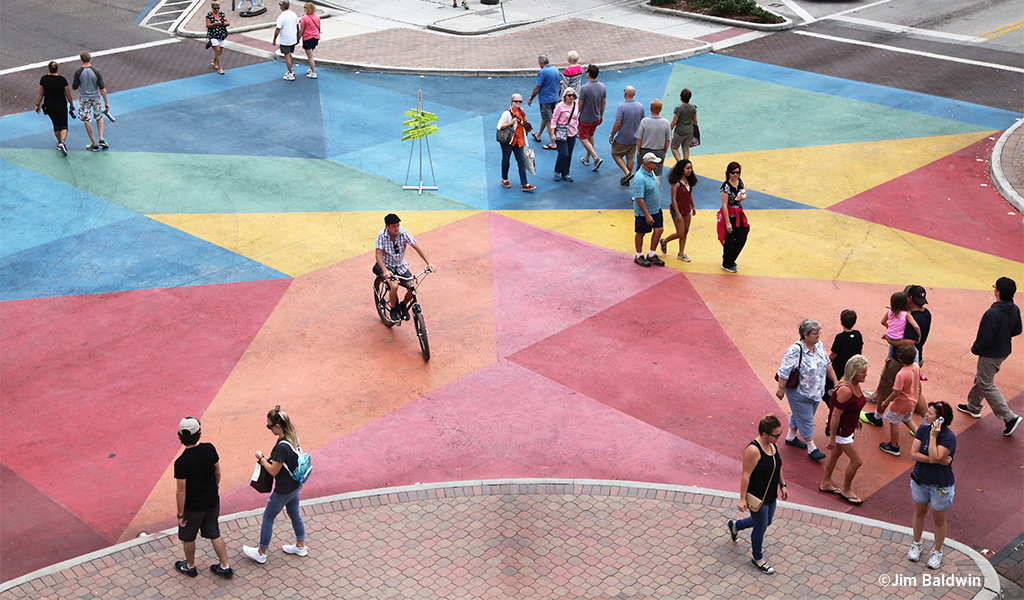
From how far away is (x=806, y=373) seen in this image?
30.2 ft

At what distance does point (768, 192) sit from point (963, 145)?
487cm

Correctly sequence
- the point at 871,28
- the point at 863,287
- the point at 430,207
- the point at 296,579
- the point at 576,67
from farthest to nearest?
the point at 871,28 → the point at 576,67 → the point at 430,207 → the point at 863,287 → the point at 296,579

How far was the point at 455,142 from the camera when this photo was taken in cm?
1841

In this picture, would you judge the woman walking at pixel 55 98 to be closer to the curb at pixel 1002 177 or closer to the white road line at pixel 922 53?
the curb at pixel 1002 177

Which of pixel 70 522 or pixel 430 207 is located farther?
pixel 430 207

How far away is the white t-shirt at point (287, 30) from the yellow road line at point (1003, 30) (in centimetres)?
1798

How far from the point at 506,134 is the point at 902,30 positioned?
15611 mm

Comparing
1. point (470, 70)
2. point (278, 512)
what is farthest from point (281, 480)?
point (470, 70)

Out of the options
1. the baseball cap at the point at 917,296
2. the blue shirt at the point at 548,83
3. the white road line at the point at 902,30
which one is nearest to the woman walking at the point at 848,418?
the baseball cap at the point at 917,296

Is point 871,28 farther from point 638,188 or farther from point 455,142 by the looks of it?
point 638,188

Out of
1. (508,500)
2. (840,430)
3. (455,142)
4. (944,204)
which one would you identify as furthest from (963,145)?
(508,500)

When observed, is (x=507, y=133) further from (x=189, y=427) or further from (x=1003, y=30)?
(x=1003, y=30)

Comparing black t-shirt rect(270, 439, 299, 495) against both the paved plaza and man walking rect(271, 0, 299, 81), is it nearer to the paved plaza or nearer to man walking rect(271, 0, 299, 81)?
the paved plaza

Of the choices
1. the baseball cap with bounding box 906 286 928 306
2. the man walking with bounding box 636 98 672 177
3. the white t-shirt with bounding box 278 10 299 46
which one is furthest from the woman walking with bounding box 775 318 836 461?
the white t-shirt with bounding box 278 10 299 46
